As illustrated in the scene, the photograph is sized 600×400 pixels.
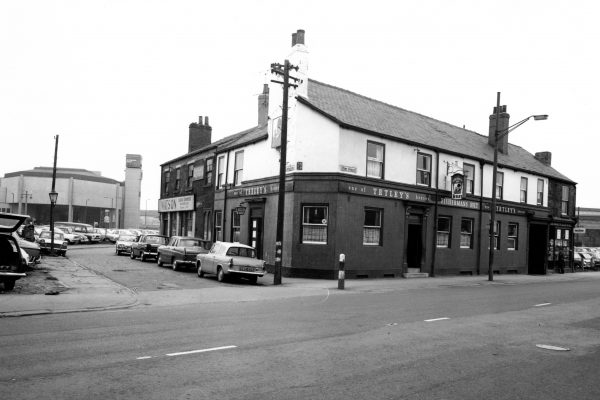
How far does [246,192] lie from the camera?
89.2 feet

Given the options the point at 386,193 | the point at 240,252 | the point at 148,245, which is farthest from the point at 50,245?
the point at 386,193

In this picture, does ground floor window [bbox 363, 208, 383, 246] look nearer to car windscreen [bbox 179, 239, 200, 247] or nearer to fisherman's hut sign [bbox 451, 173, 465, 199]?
fisherman's hut sign [bbox 451, 173, 465, 199]

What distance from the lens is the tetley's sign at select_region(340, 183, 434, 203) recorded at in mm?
22375

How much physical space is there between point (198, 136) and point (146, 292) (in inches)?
966

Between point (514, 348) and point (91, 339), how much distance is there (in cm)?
710

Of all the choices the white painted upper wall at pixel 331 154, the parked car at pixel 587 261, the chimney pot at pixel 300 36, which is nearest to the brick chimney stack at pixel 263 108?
the white painted upper wall at pixel 331 154

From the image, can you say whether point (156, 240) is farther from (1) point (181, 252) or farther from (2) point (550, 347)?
(2) point (550, 347)

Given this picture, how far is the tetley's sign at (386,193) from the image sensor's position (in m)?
22.4

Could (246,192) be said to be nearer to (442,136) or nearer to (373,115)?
(373,115)

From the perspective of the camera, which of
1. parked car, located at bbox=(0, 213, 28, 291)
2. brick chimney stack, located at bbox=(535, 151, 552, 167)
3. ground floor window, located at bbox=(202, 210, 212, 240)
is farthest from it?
brick chimney stack, located at bbox=(535, 151, 552, 167)

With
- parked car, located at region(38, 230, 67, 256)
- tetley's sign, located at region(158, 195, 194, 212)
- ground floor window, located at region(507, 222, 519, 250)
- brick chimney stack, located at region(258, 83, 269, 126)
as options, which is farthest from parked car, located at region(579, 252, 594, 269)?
parked car, located at region(38, 230, 67, 256)

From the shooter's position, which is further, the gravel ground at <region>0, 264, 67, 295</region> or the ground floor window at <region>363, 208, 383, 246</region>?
the ground floor window at <region>363, 208, 383, 246</region>

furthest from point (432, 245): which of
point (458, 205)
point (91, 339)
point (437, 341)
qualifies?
point (91, 339)

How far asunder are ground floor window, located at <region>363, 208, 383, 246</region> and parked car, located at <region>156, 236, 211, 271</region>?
7.51 metres
